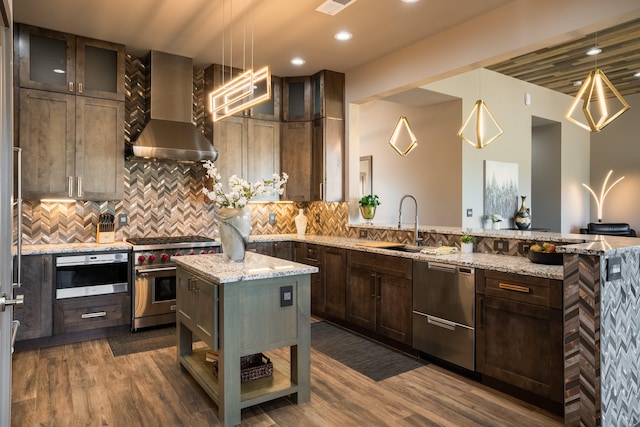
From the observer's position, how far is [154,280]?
4340 mm

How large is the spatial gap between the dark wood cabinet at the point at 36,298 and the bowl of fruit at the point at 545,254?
4.18 metres

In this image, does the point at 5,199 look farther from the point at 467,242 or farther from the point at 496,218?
the point at 496,218

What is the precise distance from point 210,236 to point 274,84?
2.20 meters

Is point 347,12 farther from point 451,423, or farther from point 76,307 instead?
point 76,307

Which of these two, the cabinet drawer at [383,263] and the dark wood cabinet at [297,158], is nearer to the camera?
the cabinet drawer at [383,263]

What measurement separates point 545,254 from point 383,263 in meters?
1.43

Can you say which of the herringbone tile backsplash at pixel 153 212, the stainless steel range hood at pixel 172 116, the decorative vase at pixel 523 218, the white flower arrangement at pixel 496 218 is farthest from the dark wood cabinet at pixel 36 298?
the decorative vase at pixel 523 218

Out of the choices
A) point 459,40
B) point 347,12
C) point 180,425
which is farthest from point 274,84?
point 180,425

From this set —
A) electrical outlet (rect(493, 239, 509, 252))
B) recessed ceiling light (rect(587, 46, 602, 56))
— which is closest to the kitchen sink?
electrical outlet (rect(493, 239, 509, 252))

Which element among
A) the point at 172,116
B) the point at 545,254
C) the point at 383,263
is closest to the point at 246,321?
the point at 383,263

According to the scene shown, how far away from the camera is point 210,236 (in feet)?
17.8

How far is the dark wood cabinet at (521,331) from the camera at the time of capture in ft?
8.64

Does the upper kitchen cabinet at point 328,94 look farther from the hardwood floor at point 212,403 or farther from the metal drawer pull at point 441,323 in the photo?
the hardwood floor at point 212,403

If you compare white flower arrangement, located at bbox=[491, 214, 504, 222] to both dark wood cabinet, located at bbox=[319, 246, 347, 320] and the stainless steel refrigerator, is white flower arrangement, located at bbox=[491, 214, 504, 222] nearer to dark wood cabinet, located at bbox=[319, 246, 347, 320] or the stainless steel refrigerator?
dark wood cabinet, located at bbox=[319, 246, 347, 320]
